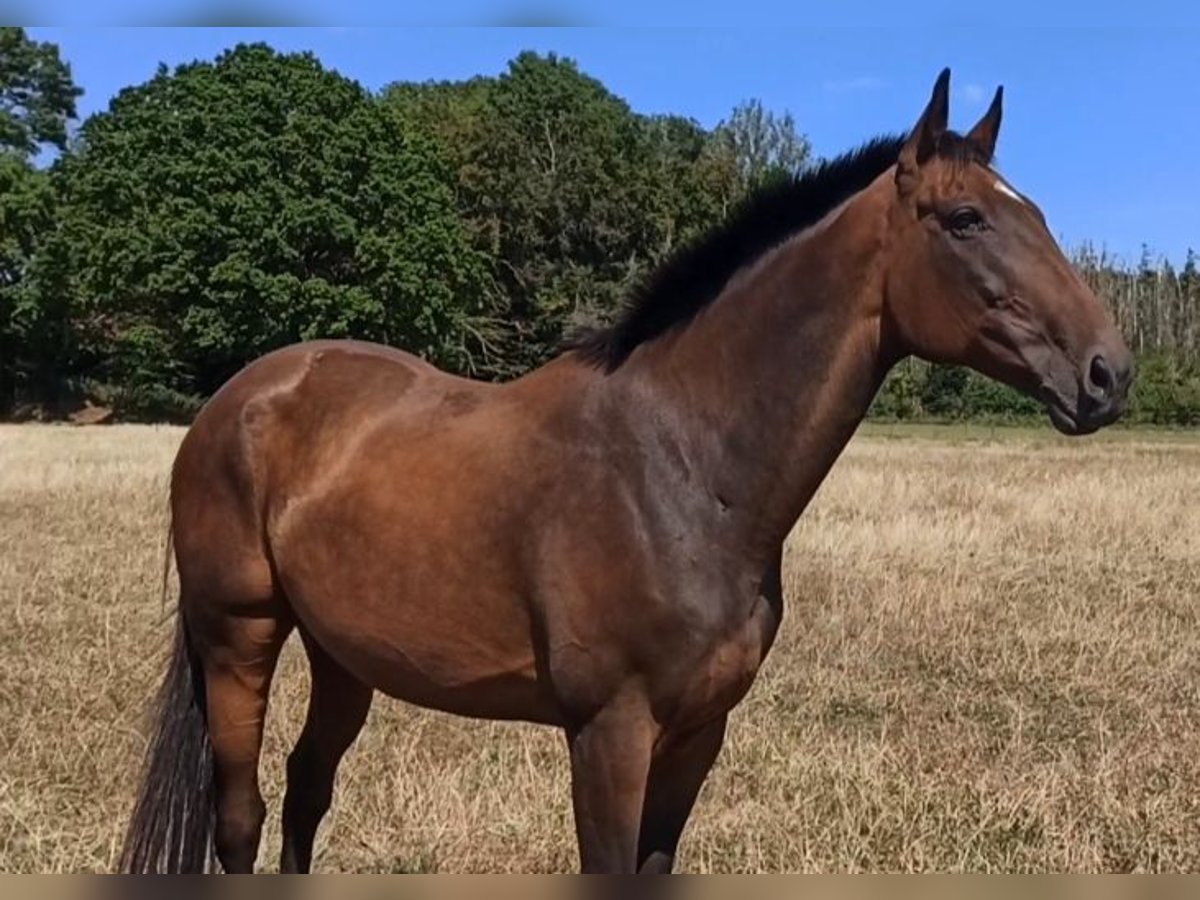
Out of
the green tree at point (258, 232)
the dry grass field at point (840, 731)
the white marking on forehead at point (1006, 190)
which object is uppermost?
the green tree at point (258, 232)

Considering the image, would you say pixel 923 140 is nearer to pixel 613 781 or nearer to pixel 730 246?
pixel 730 246

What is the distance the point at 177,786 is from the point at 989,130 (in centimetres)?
309

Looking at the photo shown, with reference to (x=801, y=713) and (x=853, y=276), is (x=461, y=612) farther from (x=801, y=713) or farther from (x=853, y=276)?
(x=801, y=713)

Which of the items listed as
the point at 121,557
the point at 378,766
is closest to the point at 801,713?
the point at 378,766

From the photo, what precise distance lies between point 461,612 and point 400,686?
1.25 feet

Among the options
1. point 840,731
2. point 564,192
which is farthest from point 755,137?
point 840,731

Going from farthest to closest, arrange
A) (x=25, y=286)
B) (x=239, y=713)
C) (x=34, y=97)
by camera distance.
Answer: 1. (x=34, y=97)
2. (x=25, y=286)
3. (x=239, y=713)

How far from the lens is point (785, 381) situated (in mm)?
2742

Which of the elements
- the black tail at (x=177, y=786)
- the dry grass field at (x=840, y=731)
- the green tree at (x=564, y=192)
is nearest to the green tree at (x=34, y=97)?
the green tree at (x=564, y=192)

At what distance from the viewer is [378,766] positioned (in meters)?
4.78

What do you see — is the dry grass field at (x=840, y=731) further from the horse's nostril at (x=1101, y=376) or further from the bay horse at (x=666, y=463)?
the horse's nostril at (x=1101, y=376)

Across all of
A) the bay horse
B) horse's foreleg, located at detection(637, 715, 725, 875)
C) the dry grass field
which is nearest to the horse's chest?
the bay horse

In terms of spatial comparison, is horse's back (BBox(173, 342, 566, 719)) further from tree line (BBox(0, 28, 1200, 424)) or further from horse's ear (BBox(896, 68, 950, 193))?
tree line (BBox(0, 28, 1200, 424))

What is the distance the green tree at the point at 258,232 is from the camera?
3425cm
